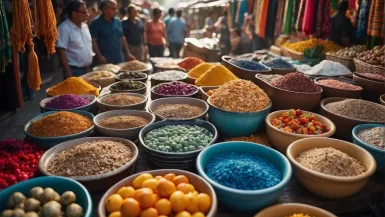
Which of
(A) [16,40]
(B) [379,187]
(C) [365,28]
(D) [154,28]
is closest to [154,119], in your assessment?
(A) [16,40]

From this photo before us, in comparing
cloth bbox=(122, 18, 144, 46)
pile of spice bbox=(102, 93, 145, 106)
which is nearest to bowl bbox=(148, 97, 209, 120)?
pile of spice bbox=(102, 93, 145, 106)

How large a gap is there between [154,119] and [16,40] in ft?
3.54

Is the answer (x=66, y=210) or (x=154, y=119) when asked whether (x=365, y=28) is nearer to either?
(x=154, y=119)

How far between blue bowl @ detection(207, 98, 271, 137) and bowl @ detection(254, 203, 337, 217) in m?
0.67

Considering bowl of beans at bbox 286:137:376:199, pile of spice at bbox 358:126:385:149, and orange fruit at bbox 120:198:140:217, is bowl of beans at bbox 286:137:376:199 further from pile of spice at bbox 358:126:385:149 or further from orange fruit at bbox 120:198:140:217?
orange fruit at bbox 120:198:140:217

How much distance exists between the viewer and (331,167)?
1413 mm

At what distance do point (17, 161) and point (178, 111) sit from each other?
1.03 metres

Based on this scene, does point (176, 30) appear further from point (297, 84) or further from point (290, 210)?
point (290, 210)

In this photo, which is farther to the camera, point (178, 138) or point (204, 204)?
point (178, 138)

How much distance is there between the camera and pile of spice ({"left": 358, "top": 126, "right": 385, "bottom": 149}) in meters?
1.63

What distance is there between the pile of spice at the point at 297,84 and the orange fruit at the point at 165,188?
1.27m

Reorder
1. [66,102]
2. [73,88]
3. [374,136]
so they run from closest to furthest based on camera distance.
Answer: [374,136] < [66,102] < [73,88]

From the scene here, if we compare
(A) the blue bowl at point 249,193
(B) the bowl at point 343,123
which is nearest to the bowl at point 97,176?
(A) the blue bowl at point 249,193

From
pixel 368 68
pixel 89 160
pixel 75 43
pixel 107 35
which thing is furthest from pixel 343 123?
pixel 107 35
